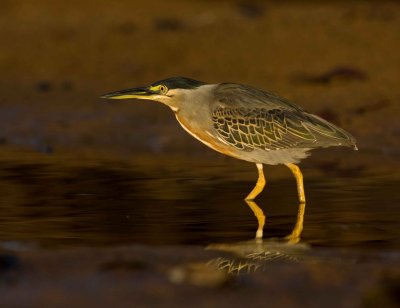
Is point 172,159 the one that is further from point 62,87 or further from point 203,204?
point 62,87

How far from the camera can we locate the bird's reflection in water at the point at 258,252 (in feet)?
27.0

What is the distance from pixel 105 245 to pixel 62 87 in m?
9.63

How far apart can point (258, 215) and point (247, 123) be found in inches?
45.5

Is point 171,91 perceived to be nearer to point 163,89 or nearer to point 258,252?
point 163,89

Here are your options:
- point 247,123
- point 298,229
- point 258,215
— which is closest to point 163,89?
point 247,123

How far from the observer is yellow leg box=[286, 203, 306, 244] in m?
9.32

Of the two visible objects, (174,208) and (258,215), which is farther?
(174,208)

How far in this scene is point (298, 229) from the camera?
9.77 m

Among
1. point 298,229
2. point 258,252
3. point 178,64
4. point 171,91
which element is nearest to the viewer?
point 258,252

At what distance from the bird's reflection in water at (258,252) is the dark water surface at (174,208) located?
0.14 meters

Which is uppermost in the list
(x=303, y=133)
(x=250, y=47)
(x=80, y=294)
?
(x=250, y=47)

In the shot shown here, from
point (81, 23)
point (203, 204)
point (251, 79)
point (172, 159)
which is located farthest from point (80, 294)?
point (81, 23)

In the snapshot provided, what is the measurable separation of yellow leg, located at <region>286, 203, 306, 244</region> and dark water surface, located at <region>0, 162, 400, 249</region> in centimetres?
5

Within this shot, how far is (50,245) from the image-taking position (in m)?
8.97
